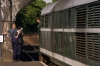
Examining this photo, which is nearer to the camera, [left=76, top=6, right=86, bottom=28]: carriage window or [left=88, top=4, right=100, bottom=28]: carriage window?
[left=88, top=4, right=100, bottom=28]: carriage window

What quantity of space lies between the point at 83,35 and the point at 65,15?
7.33 feet

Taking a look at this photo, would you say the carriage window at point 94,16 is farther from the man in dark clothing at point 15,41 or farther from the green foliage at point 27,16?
the green foliage at point 27,16

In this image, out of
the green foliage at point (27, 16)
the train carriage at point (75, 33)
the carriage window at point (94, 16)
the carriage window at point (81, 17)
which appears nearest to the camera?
the carriage window at point (94, 16)

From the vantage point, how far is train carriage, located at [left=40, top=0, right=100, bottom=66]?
31.3 ft

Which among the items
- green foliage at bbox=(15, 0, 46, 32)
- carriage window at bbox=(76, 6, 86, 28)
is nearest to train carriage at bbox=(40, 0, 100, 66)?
carriage window at bbox=(76, 6, 86, 28)

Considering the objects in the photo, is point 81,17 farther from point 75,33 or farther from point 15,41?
point 15,41

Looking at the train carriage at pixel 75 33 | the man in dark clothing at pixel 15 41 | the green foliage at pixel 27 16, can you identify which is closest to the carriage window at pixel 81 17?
the train carriage at pixel 75 33

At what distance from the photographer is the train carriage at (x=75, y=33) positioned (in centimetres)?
953

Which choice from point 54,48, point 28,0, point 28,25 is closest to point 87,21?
point 54,48

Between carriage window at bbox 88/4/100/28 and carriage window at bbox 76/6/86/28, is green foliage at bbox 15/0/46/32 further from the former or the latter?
carriage window at bbox 88/4/100/28

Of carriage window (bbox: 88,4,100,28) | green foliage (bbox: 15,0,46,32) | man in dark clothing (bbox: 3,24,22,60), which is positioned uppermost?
green foliage (bbox: 15,0,46,32)

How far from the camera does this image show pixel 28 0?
4375 centimetres

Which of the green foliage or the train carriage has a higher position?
the green foliage

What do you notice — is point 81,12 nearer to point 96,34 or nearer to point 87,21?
point 87,21
